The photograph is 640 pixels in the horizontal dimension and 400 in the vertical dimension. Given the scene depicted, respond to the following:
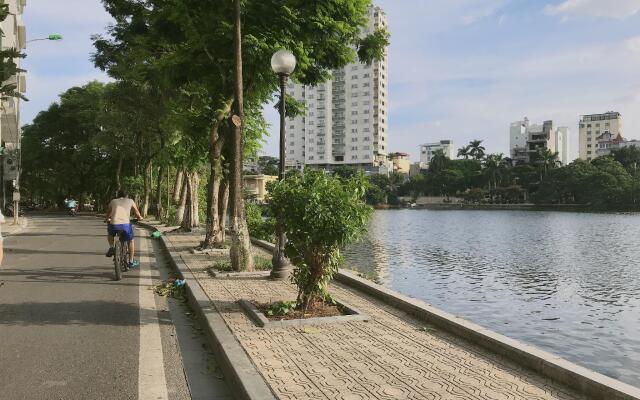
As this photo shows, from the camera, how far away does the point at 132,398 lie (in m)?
4.62

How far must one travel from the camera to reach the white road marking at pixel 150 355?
4.81 meters

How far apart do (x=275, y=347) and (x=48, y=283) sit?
648 cm

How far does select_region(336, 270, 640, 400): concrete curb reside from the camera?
445cm

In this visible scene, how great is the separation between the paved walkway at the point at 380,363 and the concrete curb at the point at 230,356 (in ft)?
0.31

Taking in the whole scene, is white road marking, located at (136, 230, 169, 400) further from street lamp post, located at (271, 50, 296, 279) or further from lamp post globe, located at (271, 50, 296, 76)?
lamp post globe, located at (271, 50, 296, 76)

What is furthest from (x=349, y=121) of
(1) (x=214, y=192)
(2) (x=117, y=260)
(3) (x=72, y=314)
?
(3) (x=72, y=314)

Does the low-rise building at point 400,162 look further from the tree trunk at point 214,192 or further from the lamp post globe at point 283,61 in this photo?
the lamp post globe at point 283,61

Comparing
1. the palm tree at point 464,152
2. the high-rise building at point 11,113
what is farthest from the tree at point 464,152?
the high-rise building at point 11,113

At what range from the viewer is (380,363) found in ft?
17.6

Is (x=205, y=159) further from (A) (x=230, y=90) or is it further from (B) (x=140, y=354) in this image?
(B) (x=140, y=354)

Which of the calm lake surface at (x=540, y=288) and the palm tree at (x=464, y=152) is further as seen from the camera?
the palm tree at (x=464, y=152)

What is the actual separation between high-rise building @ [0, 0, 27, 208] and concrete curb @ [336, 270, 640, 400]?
67.8ft

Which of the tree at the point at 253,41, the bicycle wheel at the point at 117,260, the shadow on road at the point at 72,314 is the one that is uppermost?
the tree at the point at 253,41

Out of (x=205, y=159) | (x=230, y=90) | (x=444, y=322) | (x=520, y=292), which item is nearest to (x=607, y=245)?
(x=520, y=292)
